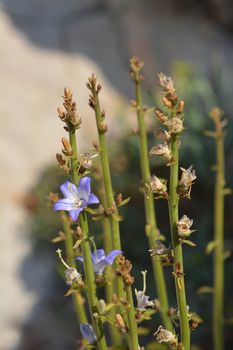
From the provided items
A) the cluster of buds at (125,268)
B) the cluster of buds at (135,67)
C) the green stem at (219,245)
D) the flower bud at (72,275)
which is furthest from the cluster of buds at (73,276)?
the green stem at (219,245)

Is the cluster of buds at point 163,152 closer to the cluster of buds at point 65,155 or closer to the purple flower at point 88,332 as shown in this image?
the cluster of buds at point 65,155

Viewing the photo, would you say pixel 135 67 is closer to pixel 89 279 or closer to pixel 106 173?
pixel 106 173

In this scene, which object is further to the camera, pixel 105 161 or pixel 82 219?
pixel 105 161

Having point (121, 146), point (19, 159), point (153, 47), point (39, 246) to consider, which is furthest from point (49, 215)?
point (153, 47)

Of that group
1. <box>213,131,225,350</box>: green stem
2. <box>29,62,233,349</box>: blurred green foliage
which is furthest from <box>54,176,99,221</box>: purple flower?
<box>29,62,233,349</box>: blurred green foliage

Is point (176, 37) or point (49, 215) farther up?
point (176, 37)

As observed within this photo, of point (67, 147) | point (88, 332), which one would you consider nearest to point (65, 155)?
point (67, 147)

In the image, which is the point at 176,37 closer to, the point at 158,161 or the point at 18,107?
the point at 18,107

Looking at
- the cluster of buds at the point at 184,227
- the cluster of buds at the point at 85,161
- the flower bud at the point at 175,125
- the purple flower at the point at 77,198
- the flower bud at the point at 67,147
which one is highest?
the flower bud at the point at 175,125
